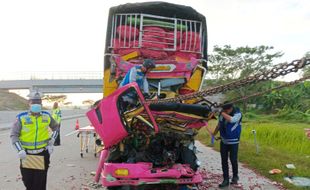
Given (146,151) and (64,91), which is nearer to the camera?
(146,151)

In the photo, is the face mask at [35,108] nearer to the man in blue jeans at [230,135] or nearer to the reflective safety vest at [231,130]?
the man in blue jeans at [230,135]

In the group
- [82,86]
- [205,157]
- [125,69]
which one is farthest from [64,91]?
[125,69]

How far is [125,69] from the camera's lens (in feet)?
24.7

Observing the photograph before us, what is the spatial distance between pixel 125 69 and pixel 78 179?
9.08ft

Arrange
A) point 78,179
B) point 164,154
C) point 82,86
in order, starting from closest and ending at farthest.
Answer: point 164,154 → point 78,179 → point 82,86

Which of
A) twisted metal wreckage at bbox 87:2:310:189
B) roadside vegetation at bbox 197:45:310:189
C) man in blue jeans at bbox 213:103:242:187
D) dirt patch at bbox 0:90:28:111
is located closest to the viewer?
twisted metal wreckage at bbox 87:2:310:189

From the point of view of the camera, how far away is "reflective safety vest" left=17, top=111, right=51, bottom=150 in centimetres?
588

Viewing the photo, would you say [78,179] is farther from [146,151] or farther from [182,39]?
[182,39]

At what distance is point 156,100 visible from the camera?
577 cm

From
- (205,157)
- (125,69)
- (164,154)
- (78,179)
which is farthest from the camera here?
(205,157)

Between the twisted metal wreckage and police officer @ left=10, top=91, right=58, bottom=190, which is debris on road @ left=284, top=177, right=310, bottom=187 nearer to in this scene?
the twisted metal wreckage

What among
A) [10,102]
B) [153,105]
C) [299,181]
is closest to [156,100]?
[153,105]

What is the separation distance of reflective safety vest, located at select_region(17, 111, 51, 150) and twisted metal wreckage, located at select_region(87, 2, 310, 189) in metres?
0.74

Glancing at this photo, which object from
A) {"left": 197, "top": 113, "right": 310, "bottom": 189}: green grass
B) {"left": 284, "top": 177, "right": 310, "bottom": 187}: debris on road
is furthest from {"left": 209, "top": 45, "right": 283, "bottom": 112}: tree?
{"left": 284, "top": 177, "right": 310, "bottom": 187}: debris on road
